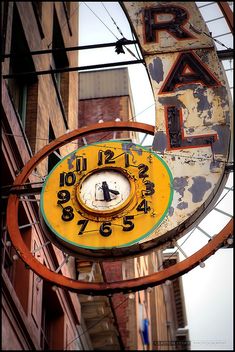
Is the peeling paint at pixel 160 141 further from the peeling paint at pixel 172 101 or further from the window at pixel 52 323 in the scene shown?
the window at pixel 52 323

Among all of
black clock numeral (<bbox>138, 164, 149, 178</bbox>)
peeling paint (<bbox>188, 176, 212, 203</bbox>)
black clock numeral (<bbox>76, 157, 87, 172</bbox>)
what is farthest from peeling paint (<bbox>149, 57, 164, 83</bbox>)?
peeling paint (<bbox>188, 176, 212, 203</bbox>)

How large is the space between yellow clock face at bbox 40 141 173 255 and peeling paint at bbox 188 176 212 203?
0.43 m

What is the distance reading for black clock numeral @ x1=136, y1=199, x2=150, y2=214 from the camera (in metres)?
13.7

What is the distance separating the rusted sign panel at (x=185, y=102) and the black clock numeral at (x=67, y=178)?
5.56 ft

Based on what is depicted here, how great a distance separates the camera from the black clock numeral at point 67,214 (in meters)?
13.8

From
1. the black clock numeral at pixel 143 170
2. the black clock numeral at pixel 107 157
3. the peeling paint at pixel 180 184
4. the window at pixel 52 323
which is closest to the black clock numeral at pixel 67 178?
the black clock numeral at pixel 107 157

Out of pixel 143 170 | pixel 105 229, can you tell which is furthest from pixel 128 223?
pixel 143 170

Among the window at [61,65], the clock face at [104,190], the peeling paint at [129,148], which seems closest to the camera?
the clock face at [104,190]

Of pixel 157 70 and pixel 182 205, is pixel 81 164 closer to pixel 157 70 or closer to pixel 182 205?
pixel 182 205

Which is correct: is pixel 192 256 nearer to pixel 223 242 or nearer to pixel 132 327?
pixel 223 242

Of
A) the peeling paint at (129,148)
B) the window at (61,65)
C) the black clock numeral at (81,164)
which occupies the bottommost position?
the black clock numeral at (81,164)

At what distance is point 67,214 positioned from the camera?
1384 centimetres

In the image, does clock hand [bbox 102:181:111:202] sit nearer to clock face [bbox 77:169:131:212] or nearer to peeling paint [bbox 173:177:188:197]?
clock face [bbox 77:169:131:212]

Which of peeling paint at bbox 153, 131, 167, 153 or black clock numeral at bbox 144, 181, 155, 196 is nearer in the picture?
black clock numeral at bbox 144, 181, 155, 196
